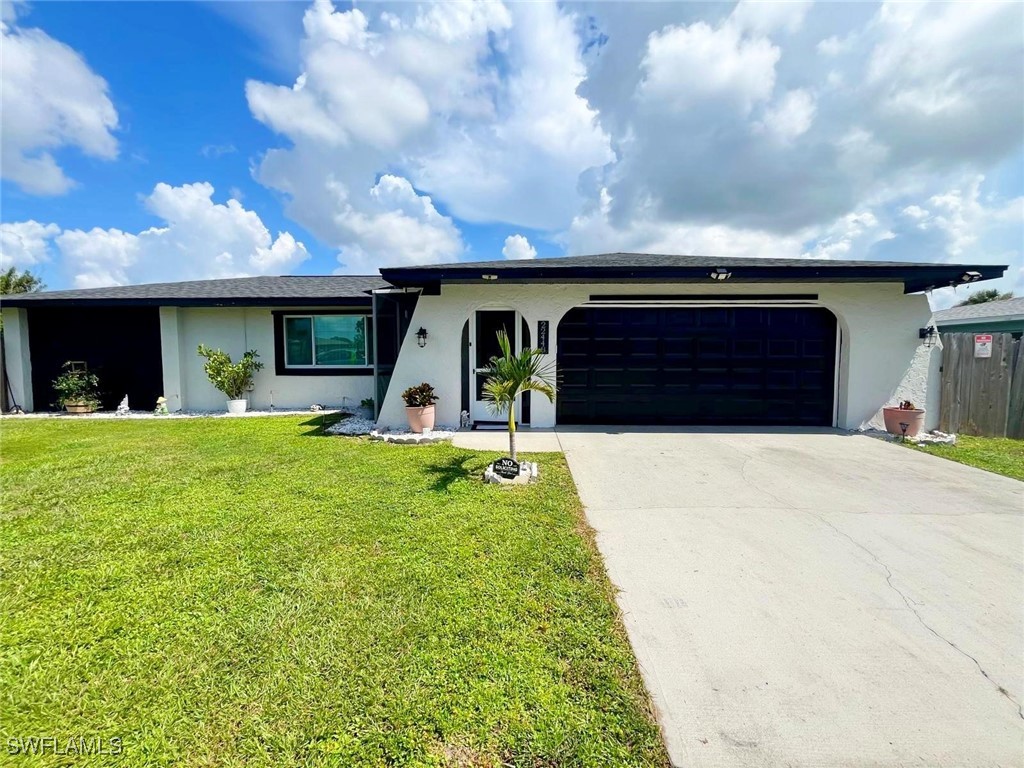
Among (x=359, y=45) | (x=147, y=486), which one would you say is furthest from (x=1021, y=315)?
(x=147, y=486)

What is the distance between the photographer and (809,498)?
4.53 m

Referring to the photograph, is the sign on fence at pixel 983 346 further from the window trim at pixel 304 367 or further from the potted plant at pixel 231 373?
the potted plant at pixel 231 373

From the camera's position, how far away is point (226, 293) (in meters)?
10.3

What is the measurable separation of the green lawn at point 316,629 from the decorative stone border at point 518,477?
0.23m

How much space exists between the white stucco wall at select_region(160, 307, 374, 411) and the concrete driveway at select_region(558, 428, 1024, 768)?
7643mm

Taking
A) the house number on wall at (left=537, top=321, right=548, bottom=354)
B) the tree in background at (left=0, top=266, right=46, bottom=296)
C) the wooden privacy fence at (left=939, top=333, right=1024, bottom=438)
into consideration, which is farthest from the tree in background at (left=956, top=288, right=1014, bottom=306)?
the tree in background at (left=0, top=266, right=46, bottom=296)

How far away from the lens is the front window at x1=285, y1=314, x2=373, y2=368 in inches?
407

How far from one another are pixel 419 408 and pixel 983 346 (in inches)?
415

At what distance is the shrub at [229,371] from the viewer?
970 centimetres

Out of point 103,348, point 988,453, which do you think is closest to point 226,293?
point 103,348

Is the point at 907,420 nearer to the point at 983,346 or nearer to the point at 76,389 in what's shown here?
the point at 983,346

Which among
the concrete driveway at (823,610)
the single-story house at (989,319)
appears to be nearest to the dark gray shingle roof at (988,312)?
the single-story house at (989,319)

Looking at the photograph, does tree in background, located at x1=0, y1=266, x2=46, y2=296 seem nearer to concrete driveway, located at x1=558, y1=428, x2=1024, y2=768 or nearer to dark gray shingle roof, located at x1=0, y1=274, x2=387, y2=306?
dark gray shingle roof, located at x1=0, y1=274, x2=387, y2=306

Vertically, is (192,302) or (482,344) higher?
(192,302)
